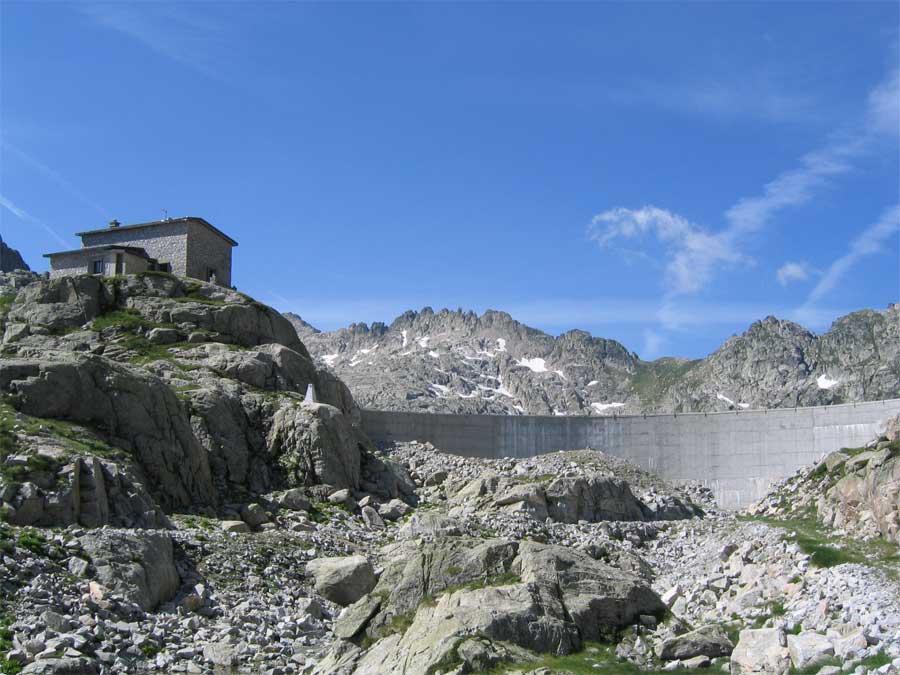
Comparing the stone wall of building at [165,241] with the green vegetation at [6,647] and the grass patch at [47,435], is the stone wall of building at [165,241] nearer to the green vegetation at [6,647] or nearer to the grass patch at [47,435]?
the grass patch at [47,435]

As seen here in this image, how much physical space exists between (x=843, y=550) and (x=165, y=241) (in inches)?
1858

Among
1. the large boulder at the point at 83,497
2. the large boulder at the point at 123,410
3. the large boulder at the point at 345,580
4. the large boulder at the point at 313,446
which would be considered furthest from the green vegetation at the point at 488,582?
the large boulder at the point at 313,446

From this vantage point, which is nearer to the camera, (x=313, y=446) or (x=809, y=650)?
(x=809, y=650)

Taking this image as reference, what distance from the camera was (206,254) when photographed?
6738 centimetres

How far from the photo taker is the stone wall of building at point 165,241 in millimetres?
65812

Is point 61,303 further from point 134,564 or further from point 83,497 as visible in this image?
point 134,564

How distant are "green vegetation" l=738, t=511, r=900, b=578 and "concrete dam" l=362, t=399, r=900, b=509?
68.5 feet

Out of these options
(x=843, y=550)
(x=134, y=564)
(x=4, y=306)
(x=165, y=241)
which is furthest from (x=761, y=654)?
(x=165, y=241)

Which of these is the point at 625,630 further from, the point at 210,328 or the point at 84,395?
the point at 210,328

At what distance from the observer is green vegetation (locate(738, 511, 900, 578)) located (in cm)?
3534

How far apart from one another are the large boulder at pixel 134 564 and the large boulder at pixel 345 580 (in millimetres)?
5097

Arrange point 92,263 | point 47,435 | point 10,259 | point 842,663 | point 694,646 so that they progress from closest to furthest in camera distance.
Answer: point 842,663 → point 694,646 → point 47,435 → point 92,263 → point 10,259

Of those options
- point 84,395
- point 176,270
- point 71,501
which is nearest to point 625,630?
point 71,501

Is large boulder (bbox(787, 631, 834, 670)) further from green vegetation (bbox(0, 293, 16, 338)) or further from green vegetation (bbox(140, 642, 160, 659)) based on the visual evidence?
green vegetation (bbox(0, 293, 16, 338))
